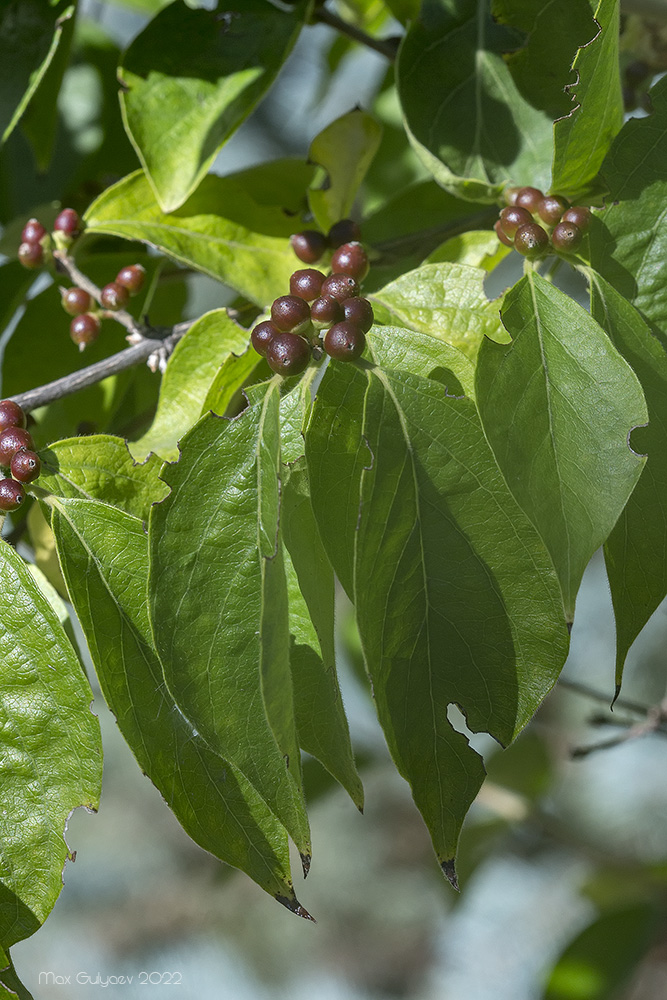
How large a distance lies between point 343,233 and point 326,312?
160mm

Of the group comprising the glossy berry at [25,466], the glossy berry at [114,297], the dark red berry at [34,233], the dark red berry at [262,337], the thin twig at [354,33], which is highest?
the thin twig at [354,33]

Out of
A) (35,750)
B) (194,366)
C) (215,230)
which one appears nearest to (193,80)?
(215,230)

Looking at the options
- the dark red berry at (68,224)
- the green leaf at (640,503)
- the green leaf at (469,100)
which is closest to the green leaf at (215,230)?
the dark red berry at (68,224)

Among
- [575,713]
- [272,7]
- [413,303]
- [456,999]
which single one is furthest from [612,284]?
[456,999]

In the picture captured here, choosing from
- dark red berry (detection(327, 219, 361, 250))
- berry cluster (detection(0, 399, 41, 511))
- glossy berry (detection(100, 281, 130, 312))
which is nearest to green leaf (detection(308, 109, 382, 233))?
dark red berry (detection(327, 219, 361, 250))

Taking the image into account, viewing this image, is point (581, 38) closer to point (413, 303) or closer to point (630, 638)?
point (413, 303)

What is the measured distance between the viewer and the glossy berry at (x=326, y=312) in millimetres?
383

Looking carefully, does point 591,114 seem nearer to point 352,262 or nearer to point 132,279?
point 352,262

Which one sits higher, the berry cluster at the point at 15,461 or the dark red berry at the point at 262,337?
the dark red berry at the point at 262,337

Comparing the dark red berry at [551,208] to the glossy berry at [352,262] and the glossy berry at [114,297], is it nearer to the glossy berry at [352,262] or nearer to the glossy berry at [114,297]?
the glossy berry at [352,262]

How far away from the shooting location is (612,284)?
41 cm

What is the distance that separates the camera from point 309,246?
524 millimetres

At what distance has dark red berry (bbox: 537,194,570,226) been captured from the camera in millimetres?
424

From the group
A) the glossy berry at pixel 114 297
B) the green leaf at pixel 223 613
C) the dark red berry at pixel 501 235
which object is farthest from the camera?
the glossy berry at pixel 114 297
